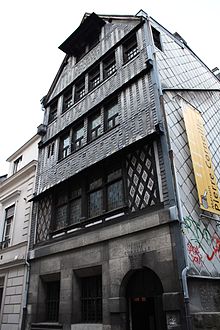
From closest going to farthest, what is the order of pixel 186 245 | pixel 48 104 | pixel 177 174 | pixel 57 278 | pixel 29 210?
pixel 186 245 < pixel 177 174 < pixel 57 278 < pixel 29 210 < pixel 48 104

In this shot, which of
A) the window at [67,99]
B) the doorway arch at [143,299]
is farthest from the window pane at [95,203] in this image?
the window at [67,99]

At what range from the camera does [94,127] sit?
1270cm

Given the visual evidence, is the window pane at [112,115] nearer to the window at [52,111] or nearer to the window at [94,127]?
the window at [94,127]

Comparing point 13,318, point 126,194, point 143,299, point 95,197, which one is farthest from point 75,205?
point 13,318

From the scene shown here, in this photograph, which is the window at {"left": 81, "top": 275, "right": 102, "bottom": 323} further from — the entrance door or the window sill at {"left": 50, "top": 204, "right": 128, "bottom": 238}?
the window sill at {"left": 50, "top": 204, "right": 128, "bottom": 238}

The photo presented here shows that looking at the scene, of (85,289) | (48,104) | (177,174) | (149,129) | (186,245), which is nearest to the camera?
(186,245)

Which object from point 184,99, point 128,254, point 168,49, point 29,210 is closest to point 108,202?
point 128,254

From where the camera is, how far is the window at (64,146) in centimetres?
1386

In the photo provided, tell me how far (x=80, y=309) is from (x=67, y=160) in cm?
614

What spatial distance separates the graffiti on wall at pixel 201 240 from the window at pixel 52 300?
6.19m

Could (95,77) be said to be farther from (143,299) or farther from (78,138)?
(143,299)

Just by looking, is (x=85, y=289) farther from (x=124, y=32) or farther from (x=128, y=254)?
(x=124, y=32)

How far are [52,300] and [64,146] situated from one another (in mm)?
6879

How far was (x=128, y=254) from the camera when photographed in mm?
8602
